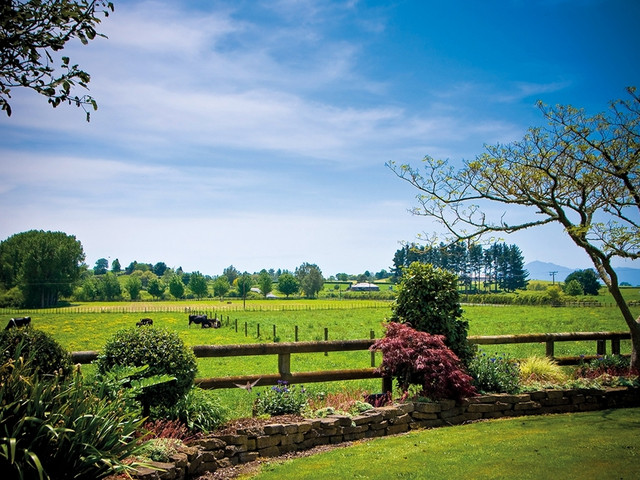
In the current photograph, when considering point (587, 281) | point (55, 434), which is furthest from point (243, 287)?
point (55, 434)

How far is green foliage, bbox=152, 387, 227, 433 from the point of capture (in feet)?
20.9

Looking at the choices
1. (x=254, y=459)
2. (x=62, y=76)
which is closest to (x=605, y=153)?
(x=254, y=459)

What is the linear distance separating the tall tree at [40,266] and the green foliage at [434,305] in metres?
67.8

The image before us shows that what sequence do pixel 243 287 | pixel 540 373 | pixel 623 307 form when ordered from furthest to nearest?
1. pixel 243 287
2. pixel 623 307
3. pixel 540 373

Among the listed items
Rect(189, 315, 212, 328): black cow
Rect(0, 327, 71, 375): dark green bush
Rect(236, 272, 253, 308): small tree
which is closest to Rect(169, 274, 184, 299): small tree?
A: Rect(236, 272, 253, 308): small tree

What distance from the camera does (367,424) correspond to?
24.3ft

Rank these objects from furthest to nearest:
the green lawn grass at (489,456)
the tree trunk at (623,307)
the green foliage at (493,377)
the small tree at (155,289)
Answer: the small tree at (155,289) < the tree trunk at (623,307) < the green foliage at (493,377) < the green lawn grass at (489,456)

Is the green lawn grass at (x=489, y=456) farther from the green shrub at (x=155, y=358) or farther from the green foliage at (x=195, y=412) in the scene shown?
the green shrub at (x=155, y=358)

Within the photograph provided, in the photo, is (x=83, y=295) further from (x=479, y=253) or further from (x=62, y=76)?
(x=62, y=76)

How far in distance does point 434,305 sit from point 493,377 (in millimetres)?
1675

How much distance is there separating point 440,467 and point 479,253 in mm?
116535

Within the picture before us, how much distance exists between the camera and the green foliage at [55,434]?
3.95 m

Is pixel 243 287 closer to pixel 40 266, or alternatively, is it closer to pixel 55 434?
pixel 40 266

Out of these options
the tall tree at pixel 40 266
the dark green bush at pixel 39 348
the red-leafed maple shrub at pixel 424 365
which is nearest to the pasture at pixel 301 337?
the dark green bush at pixel 39 348
